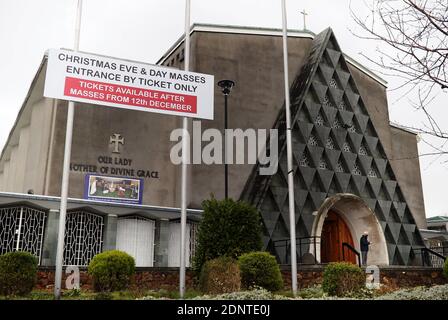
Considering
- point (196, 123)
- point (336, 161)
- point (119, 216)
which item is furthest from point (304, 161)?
point (119, 216)

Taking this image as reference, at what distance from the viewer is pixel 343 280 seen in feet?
43.4

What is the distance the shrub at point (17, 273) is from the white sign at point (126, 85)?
14.8ft

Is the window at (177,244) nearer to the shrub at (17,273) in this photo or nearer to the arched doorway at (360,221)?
the arched doorway at (360,221)

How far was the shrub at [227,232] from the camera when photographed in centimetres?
1471

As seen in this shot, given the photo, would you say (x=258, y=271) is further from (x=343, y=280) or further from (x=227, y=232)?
(x=343, y=280)

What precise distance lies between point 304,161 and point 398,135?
12.1 meters

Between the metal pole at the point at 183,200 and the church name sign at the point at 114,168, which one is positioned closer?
the metal pole at the point at 183,200

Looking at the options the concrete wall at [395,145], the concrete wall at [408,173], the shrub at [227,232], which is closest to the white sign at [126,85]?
the shrub at [227,232]

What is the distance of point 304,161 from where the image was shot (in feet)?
79.9

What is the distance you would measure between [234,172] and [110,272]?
447 inches

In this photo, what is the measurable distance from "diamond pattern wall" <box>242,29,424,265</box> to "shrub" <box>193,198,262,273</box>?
269 inches

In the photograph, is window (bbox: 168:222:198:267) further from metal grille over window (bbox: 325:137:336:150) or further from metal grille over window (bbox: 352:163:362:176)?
metal grille over window (bbox: 352:163:362:176)

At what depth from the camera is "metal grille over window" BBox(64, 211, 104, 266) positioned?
762 inches

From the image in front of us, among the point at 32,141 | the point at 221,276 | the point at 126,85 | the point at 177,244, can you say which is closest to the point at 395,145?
the point at 177,244
